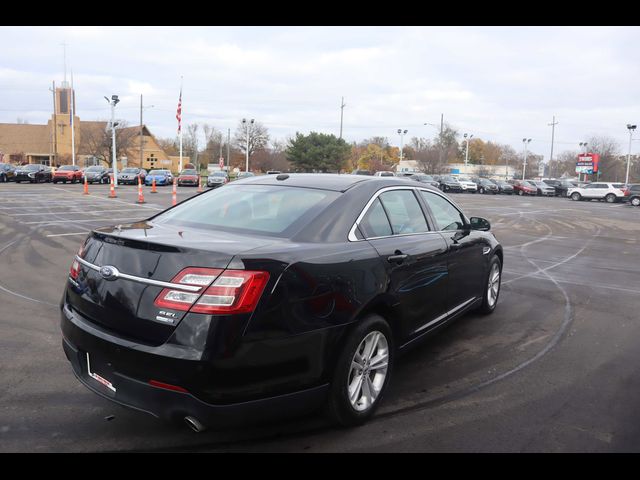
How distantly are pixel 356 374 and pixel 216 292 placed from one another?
1.25 metres

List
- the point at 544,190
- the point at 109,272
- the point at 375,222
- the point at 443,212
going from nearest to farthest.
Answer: the point at 109,272 → the point at 375,222 → the point at 443,212 → the point at 544,190

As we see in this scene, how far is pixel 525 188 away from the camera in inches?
1922

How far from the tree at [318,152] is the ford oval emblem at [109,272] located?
203 feet

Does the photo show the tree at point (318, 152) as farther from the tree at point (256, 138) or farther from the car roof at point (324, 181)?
the car roof at point (324, 181)

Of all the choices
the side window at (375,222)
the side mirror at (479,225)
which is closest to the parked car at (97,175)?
the side mirror at (479,225)

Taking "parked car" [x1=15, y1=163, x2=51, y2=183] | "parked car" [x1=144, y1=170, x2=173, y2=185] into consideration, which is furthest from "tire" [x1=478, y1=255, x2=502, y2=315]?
"parked car" [x1=15, y1=163, x2=51, y2=183]

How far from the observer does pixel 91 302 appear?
3.07m

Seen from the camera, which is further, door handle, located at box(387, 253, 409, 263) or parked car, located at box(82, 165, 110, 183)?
parked car, located at box(82, 165, 110, 183)

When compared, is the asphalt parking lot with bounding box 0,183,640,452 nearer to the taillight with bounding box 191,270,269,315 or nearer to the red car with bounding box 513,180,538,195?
the taillight with bounding box 191,270,269,315

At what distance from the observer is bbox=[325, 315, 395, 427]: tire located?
319 centimetres

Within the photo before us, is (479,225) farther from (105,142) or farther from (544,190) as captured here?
(105,142)

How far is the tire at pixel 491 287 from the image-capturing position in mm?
5876

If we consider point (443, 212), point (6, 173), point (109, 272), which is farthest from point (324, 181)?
point (6, 173)

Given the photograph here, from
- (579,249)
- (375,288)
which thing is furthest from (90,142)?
(375,288)
